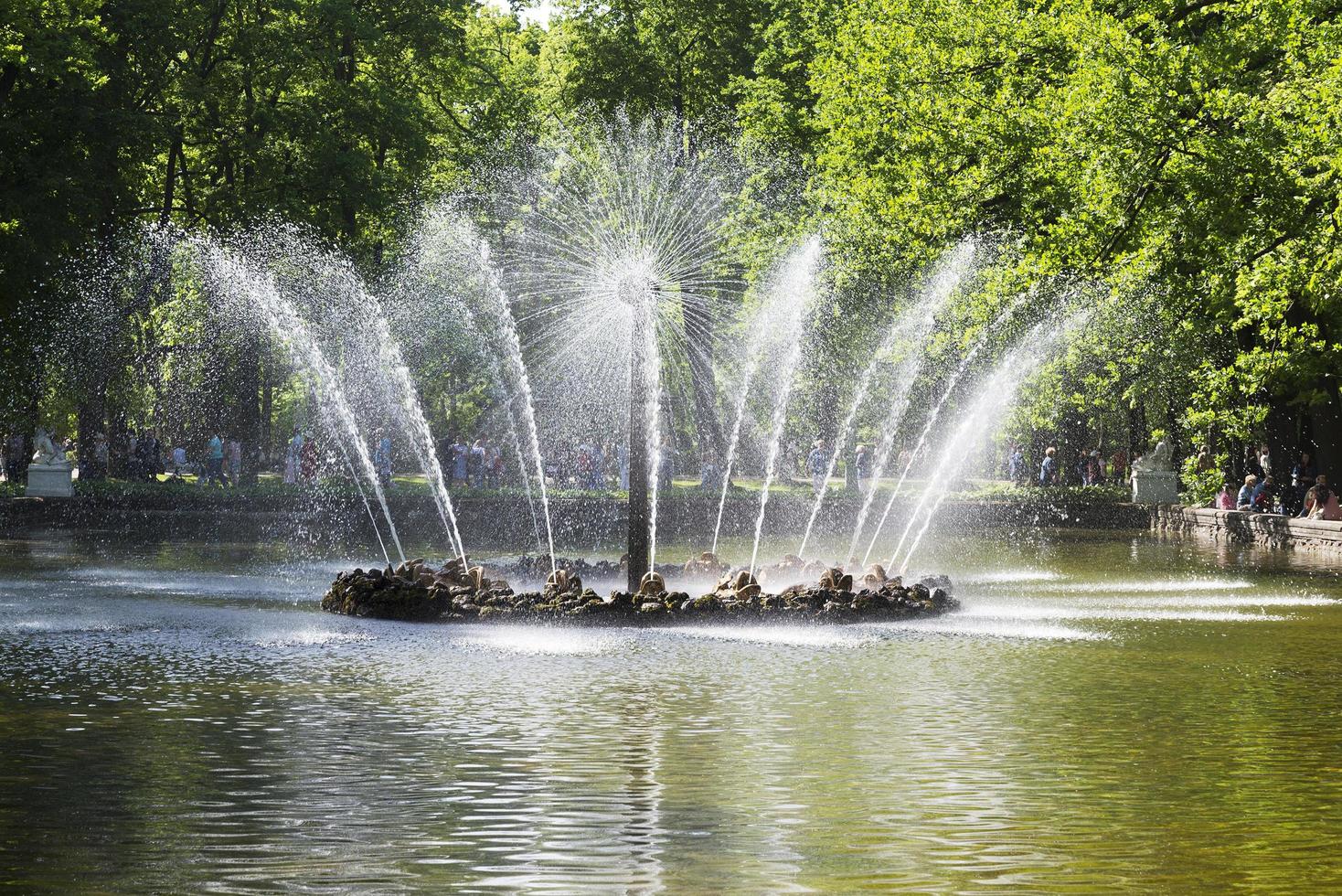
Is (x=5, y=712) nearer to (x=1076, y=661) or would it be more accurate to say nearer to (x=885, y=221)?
(x=1076, y=661)

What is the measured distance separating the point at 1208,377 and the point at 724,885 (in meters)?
29.6

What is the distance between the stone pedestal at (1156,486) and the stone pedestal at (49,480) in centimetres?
2688

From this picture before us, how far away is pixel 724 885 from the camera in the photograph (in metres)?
6.45

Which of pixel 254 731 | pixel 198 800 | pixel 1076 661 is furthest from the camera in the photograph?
pixel 1076 661

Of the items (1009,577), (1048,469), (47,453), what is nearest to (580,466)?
(1048,469)

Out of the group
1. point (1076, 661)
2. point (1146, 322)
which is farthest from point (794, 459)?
point (1076, 661)

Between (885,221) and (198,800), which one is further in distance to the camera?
(885,221)

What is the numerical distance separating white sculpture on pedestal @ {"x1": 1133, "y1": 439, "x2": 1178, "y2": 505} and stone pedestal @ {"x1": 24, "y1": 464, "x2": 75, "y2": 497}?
26.9m

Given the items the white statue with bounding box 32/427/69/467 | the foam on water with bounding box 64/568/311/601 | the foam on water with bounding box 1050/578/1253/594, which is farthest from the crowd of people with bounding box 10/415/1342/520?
the foam on water with bounding box 64/568/311/601

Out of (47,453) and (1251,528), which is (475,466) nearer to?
(47,453)

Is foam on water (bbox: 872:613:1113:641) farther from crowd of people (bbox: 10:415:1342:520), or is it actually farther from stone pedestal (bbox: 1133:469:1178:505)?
stone pedestal (bbox: 1133:469:1178:505)

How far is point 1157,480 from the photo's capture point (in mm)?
43438

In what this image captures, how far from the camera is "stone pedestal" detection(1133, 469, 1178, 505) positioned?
43.3 m

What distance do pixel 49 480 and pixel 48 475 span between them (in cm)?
13
